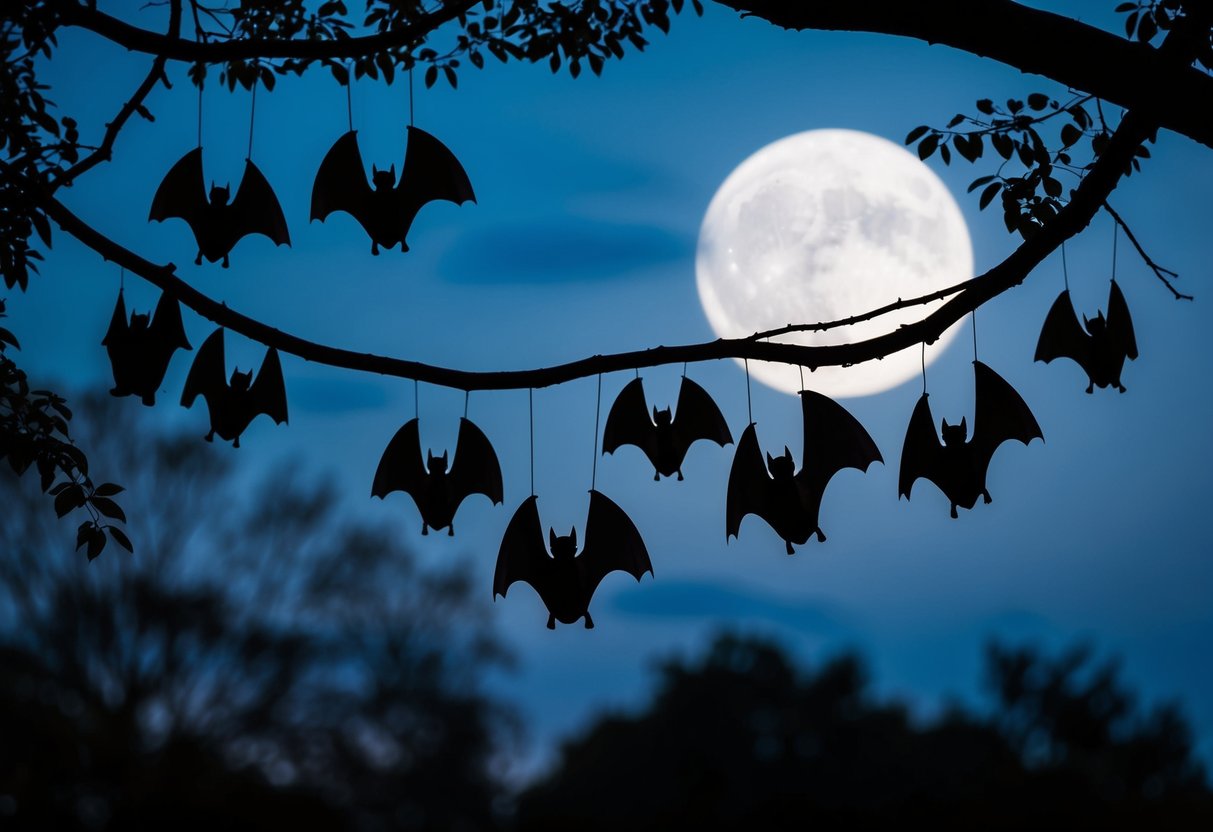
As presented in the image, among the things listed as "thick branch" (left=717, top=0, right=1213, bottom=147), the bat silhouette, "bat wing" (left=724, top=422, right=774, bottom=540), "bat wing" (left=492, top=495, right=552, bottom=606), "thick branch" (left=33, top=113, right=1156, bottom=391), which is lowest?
"bat wing" (left=492, top=495, right=552, bottom=606)

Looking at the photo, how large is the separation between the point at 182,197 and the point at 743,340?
6.98 feet

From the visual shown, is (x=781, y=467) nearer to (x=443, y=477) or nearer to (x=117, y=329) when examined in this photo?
(x=443, y=477)

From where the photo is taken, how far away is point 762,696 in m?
53.0

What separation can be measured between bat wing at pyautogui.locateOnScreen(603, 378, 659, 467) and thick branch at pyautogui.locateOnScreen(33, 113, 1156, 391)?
0.61 meters

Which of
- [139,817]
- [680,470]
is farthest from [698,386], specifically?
[139,817]

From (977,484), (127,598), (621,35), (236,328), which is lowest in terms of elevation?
(977,484)

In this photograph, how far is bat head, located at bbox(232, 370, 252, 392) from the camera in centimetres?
395

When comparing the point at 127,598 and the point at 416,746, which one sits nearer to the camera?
the point at 127,598

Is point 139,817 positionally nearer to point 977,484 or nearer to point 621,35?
point 621,35

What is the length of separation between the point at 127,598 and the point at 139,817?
12711 mm

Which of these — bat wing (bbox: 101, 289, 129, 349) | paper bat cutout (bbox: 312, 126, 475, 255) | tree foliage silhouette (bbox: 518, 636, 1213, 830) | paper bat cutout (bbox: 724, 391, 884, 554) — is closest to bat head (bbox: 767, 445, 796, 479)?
paper bat cutout (bbox: 724, 391, 884, 554)

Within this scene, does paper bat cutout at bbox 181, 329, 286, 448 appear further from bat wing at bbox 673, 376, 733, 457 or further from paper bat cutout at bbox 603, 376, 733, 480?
bat wing at bbox 673, 376, 733, 457

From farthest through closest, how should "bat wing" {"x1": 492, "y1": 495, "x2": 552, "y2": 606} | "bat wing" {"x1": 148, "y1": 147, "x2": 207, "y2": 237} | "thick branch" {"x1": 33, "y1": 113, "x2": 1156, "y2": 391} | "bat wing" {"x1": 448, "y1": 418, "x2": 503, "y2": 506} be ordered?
"bat wing" {"x1": 148, "y1": 147, "x2": 207, "y2": 237}
"bat wing" {"x1": 448, "y1": 418, "x2": 503, "y2": 506}
"bat wing" {"x1": 492, "y1": 495, "x2": 552, "y2": 606}
"thick branch" {"x1": 33, "y1": 113, "x2": 1156, "y2": 391}

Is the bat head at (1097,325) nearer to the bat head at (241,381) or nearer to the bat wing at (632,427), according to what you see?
the bat wing at (632,427)
